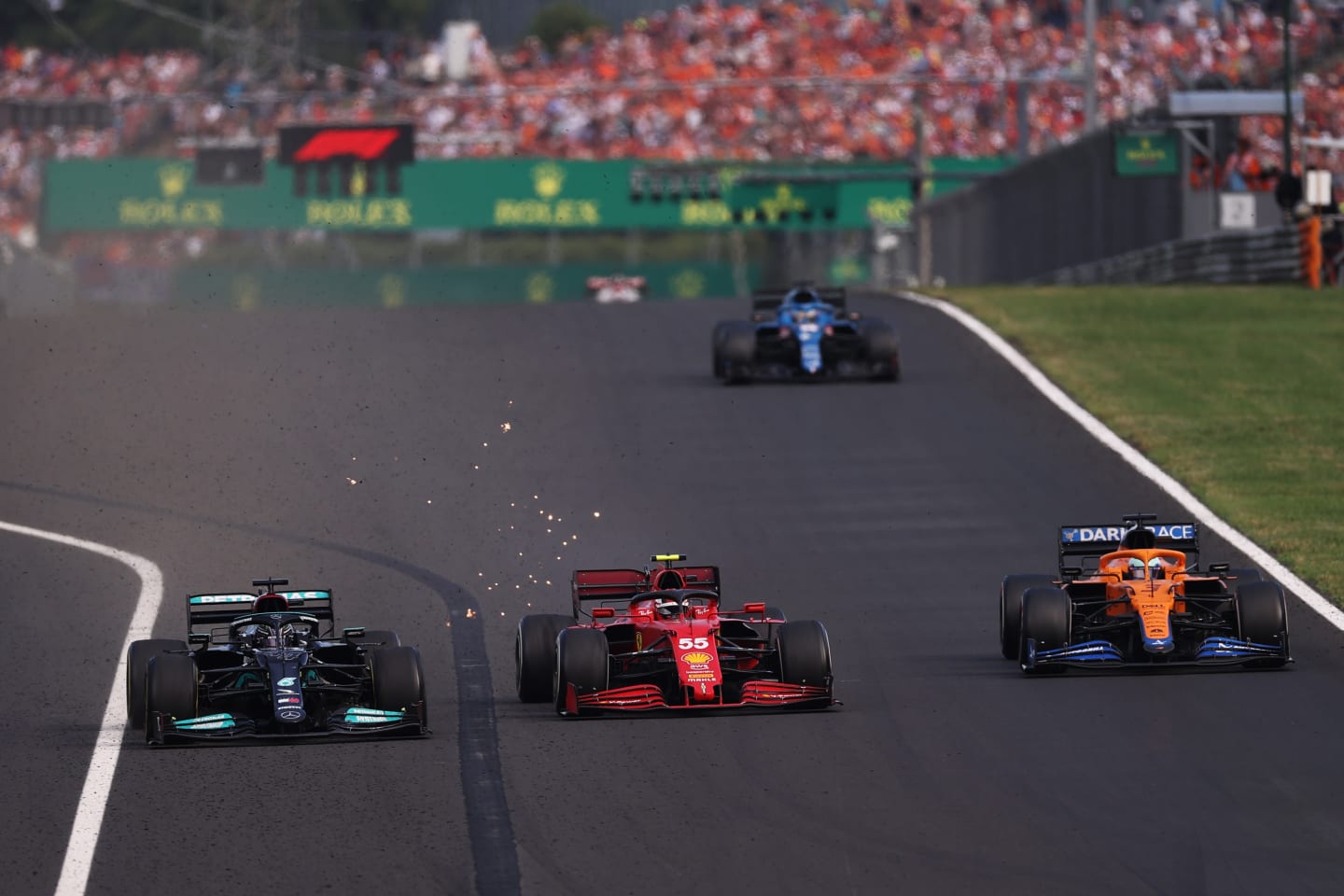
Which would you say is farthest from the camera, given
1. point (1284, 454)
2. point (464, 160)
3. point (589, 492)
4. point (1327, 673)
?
point (464, 160)

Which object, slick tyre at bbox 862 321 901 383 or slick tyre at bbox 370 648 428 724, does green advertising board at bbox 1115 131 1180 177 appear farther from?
slick tyre at bbox 370 648 428 724

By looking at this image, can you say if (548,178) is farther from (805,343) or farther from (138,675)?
(138,675)

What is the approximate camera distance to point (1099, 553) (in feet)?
52.5

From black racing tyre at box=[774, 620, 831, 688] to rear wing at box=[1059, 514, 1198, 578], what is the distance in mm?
2686

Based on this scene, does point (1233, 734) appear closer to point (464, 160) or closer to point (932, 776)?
point (932, 776)

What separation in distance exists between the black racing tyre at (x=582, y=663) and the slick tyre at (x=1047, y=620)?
2839mm

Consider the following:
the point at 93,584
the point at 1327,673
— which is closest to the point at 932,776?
the point at 1327,673

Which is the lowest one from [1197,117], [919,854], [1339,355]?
[919,854]

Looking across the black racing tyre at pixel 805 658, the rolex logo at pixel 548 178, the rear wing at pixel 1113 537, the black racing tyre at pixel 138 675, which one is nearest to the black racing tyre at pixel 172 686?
the black racing tyre at pixel 138 675

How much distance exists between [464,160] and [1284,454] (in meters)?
37.4

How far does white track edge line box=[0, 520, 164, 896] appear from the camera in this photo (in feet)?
33.5

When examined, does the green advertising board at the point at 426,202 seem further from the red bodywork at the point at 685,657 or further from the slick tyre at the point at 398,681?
the slick tyre at the point at 398,681

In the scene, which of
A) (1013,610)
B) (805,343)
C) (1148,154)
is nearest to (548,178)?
(1148,154)

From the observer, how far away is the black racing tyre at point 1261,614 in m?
14.7
